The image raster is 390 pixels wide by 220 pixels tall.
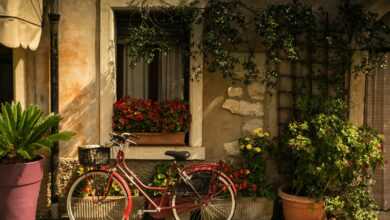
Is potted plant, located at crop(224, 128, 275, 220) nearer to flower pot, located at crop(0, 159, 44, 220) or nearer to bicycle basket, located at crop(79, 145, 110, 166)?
bicycle basket, located at crop(79, 145, 110, 166)

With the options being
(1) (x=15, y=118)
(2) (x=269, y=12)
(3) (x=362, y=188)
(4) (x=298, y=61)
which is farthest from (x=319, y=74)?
(1) (x=15, y=118)

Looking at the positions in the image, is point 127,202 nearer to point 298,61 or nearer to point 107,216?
point 107,216

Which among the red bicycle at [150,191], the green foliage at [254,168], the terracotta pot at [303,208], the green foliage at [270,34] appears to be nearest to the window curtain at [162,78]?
the green foliage at [270,34]

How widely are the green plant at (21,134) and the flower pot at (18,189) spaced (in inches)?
5.4

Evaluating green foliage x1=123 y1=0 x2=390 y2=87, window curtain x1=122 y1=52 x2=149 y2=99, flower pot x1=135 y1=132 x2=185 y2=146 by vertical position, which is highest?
green foliage x1=123 y1=0 x2=390 y2=87

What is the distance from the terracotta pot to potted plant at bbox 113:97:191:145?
1.61 meters

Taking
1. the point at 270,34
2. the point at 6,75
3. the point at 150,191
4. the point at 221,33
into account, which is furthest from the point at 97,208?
the point at 270,34

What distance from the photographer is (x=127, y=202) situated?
523cm

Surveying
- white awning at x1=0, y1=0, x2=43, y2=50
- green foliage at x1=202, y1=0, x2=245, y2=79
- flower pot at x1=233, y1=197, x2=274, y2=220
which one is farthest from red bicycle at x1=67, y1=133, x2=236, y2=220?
white awning at x1=0, y1=0, x2=43, y2=50

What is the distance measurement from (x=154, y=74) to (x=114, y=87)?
623mm

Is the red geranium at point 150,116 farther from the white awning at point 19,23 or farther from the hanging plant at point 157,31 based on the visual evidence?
the white awning at point 19,23

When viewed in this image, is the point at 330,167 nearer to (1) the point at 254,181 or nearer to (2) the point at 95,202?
(1) the point at 254,181

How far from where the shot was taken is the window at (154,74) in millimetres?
6102

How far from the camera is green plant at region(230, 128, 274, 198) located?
5.67 metres
